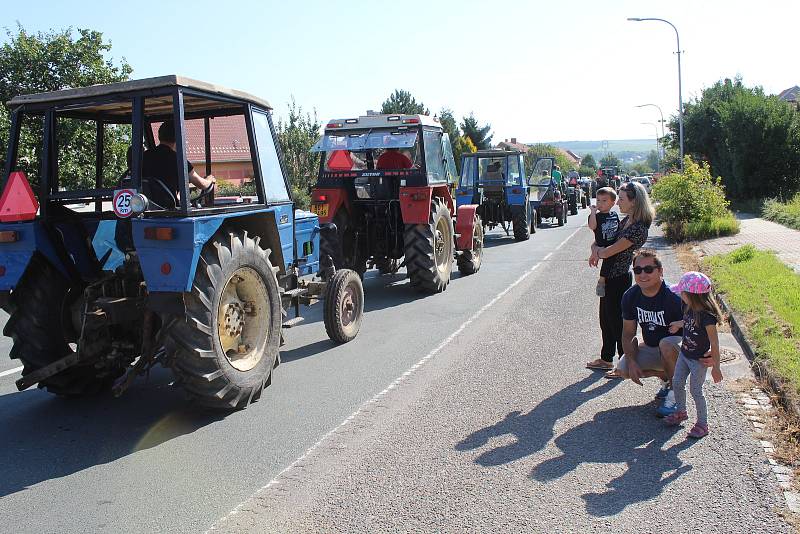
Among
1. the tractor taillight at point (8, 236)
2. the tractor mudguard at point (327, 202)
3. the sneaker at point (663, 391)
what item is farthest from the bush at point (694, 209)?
the tractor taillight at point (8, 236)

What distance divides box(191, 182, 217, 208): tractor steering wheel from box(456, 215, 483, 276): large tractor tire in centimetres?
742

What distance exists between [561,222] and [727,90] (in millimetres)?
12263

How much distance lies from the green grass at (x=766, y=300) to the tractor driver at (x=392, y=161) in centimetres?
493

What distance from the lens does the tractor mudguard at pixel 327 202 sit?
1127 cm

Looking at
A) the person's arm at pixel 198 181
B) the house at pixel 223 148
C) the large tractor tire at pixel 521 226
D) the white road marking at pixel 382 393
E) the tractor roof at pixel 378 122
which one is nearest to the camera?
the white road marking at pixel 382 393

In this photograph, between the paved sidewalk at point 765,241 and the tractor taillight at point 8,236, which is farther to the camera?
the paved sidewalk at point 765,241

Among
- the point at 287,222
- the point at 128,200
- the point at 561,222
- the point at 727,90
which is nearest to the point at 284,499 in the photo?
the point at 128,200

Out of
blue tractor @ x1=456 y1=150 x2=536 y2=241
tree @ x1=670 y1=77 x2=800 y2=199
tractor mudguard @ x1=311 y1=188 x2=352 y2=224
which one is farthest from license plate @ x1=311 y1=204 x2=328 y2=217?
tree @ x1=670 y1=77 x2=800 y2=199

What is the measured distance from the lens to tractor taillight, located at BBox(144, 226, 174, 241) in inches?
199

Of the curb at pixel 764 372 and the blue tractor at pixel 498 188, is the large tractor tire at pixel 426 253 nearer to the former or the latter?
the curb at pixel 764 372

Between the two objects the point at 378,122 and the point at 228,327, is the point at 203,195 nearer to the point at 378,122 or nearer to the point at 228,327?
the point at 228,327

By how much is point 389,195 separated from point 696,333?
7.11 metres

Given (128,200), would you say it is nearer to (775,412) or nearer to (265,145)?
(265,145)

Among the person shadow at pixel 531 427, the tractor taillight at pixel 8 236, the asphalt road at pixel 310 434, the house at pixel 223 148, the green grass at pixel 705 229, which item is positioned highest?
the house at pixel 223 148
